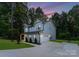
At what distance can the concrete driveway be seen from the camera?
4.77 meters

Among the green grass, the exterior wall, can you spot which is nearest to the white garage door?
the exterior wall

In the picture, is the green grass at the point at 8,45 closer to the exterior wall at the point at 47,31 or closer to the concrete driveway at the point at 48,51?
the concrete driveway at the point at 48,51

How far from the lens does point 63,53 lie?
15.6ft

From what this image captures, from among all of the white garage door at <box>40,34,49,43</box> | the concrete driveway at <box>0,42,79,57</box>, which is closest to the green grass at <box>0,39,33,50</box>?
the concrete driveway at <box>0,42,79,57</box>

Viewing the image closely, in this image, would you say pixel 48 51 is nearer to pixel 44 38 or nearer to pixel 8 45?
pixel 44 38

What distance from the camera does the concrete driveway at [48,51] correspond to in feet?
15.6

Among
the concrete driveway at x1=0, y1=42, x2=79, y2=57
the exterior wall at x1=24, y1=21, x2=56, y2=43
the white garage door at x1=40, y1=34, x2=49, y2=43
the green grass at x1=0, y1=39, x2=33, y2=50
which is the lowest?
the concrete driveway at x1=0, y1=42, x2=79, y2=57

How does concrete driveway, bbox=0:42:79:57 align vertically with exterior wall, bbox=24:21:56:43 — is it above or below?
below

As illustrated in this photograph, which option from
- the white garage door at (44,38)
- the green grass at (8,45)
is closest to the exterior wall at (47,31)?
the white garage door at (44,38)

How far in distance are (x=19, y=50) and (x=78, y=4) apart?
88 cm

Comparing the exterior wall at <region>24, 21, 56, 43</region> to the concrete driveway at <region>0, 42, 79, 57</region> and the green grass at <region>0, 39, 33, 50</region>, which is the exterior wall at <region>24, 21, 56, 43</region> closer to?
the concrete driveway at <region>0, 42, 79, 57</region>

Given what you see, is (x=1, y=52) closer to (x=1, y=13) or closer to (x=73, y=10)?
(x=1, y=13)

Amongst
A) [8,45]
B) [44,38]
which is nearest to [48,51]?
[44,38]

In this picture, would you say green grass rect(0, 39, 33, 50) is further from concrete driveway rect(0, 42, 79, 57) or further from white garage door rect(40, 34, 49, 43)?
white garage door rect(40, 34, 49, 43)
